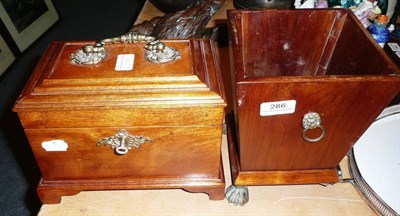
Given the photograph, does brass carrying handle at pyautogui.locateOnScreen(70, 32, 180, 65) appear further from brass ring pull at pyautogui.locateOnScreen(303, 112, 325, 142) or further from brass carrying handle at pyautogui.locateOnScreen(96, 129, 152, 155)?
brass ring pull at pyautogui.locateOnScreen(303, 112, 325, 142)

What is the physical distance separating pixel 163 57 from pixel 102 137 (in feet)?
0.74

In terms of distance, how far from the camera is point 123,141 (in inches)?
26.0

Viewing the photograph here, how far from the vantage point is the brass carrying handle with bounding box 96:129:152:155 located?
2.17 feet

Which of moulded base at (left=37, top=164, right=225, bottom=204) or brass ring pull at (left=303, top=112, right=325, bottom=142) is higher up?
brass ring pull at (left=303, top=112, right=325, bottom=142)

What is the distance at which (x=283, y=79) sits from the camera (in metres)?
0.54

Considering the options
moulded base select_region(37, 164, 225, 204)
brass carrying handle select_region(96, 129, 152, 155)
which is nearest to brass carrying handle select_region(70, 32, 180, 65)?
brass carrying handle select_region(96, 129, 152, 155)

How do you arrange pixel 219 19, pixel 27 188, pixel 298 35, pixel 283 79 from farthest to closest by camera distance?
pixel 27 188 → pixel 219 19 → pixel 298 35 → pixel 283 79

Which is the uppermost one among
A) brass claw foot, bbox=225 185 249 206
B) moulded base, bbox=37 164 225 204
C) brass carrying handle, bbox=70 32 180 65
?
brass carrying handle, bbox=70 32 180 65

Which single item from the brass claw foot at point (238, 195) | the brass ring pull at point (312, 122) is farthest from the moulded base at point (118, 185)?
the brass ring pull at point (312, 122)

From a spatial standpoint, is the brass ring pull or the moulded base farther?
the moulded base

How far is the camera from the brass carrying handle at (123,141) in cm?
66

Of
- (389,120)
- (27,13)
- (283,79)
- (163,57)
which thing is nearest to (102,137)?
(163,57)

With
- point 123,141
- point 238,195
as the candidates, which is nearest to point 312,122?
point 238,195

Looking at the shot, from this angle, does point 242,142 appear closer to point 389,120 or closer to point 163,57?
point 163,57
